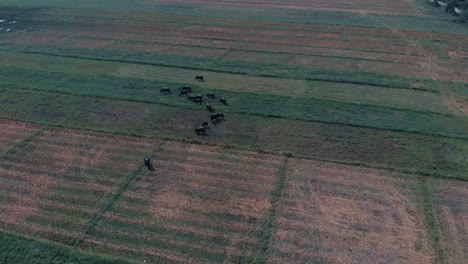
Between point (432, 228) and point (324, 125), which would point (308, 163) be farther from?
point (432, 228)

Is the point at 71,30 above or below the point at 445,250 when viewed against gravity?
above

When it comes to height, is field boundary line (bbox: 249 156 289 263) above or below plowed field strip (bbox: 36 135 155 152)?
below

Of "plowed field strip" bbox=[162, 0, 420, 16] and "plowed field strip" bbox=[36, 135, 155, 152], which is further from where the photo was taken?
"plowed field strip" bbox=[162, 0, 420, 16]

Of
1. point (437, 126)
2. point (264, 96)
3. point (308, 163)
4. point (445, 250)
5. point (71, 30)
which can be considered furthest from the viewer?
point (71, 30)

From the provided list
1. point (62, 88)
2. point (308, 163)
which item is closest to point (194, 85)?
point (62, 88)

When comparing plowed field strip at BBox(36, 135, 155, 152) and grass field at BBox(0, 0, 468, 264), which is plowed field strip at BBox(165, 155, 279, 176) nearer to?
grass field at BBox(0, 0, 468, 264)

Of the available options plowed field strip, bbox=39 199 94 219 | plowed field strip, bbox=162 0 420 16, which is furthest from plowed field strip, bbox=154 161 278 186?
plowed field strip, bbox=162 0 420 16
